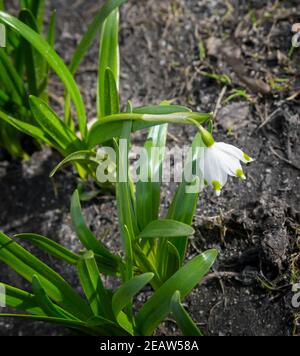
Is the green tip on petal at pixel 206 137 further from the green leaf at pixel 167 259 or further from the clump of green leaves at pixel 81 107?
the green leaf at pixel 167 259

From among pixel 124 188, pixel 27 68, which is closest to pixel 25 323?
pixel 124 188

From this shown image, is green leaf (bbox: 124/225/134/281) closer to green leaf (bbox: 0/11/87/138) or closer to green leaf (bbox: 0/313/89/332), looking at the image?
green leaf (bbox: 0/313/89/332)

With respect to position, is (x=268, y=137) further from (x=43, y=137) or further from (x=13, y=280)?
(x=13, y=280)

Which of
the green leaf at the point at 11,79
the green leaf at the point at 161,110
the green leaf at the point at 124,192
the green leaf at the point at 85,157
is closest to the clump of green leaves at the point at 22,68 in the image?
the green leaf at the point at 11,79

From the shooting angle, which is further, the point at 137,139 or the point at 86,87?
the point at 86,87

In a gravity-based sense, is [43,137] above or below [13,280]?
above

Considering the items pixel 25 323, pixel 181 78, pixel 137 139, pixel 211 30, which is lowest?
pixel 25 323
